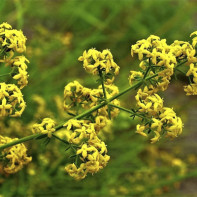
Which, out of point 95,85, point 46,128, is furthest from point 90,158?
point 95,85

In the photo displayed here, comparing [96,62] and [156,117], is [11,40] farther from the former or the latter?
[156,117]

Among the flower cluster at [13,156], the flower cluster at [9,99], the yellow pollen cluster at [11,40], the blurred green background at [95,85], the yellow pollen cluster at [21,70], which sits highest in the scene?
the blurred green background at [95,85]

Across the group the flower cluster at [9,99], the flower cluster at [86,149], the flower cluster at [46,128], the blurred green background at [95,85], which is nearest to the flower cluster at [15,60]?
the flower cluster at [9,99]

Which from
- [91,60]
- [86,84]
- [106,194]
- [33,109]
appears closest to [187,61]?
[91,60]

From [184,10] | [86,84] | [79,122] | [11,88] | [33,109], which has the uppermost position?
[184,10]

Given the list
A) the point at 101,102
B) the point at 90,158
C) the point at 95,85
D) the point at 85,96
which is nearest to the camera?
the point at 90,158

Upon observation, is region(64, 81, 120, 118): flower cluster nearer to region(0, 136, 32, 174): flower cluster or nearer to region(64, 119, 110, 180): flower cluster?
region(64, 119, 110, 180): flower cluster

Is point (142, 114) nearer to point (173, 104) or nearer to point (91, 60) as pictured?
point (91, 60)

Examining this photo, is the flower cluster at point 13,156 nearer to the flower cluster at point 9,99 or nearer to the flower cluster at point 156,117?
the flower cluster at point 9,99

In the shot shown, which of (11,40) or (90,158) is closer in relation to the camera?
(90,158)
